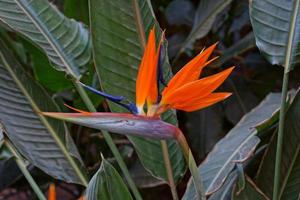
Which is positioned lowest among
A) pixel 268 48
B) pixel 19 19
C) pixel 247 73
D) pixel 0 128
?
pixel 247 73

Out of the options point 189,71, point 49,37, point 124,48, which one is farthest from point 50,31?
point 189,71

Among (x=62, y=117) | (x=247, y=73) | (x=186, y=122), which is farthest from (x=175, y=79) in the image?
(x=247, y=73)

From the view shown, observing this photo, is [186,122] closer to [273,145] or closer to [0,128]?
[273,145]

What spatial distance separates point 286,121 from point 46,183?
0.62 m

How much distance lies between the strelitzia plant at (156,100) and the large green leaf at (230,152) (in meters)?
0.24

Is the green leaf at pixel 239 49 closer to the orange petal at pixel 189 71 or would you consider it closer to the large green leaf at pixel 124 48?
the large green leaf at pixel 124 48

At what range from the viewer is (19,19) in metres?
0.95

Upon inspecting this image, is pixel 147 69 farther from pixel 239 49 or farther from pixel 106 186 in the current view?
pixel 239 49

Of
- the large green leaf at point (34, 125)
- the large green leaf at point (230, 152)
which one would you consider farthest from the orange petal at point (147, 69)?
the large green leaf at point (34, 125)

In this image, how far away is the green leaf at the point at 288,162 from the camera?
2.90 feet

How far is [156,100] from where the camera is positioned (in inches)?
23.7

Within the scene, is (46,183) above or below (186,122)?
above

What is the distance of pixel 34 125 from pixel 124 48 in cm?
21

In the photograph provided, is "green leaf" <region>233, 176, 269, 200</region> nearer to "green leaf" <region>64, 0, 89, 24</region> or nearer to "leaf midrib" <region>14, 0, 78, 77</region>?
"leaf midrib" <region>14, 0, 78, 77</region>
